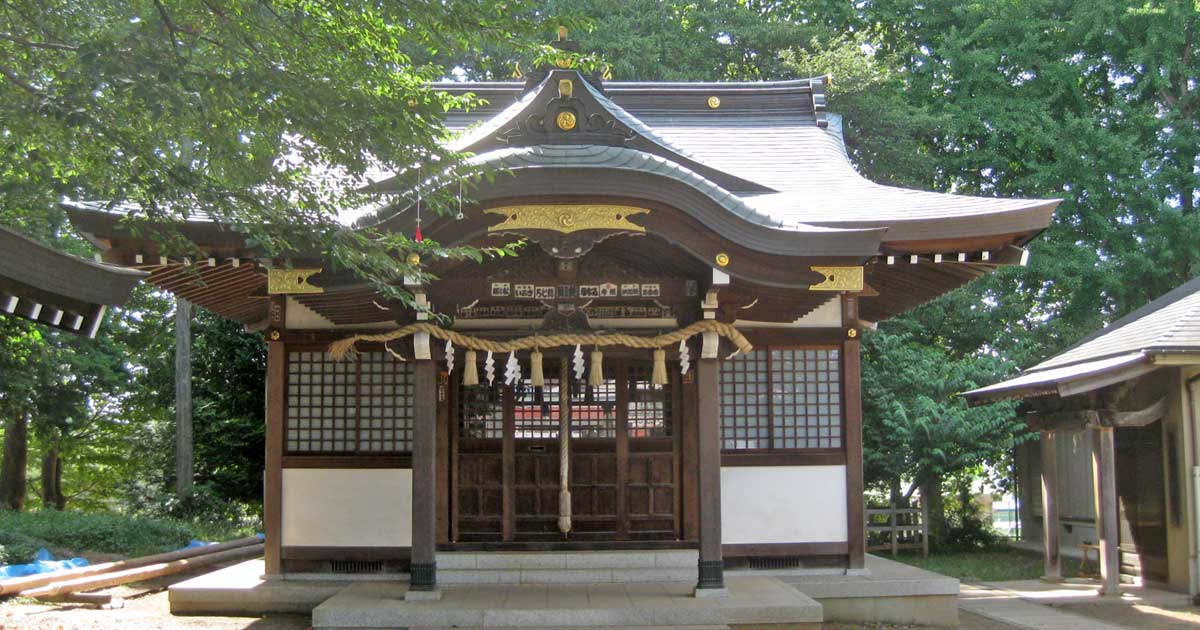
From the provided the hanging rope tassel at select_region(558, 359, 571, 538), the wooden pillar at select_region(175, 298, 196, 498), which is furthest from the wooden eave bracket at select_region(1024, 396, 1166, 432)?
the wooden pillar at select_region(175, 298, 196, 498)

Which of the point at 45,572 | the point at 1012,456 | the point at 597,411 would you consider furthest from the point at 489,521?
the point at 1012,456

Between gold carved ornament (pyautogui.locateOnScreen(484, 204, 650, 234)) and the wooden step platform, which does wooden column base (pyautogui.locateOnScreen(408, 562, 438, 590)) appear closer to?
the wooden step platform

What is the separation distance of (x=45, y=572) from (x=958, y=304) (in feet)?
47.0

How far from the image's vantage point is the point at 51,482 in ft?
87.4

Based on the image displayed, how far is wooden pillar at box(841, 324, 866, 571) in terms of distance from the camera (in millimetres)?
10430

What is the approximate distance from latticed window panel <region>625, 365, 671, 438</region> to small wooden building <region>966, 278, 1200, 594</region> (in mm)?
4318

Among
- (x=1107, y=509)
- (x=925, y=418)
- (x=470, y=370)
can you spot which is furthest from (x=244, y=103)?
(x=925, y=418)

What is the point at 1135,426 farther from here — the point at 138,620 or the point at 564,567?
the point at 138,620

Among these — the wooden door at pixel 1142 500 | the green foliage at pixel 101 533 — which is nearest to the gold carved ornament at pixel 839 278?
the wooden door at pixel 1142 500

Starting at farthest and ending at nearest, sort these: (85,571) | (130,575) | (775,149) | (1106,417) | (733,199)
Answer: (775,149)
(130,575)
(1106,417)
(85,571)
(733,199)

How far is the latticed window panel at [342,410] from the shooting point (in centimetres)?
1044

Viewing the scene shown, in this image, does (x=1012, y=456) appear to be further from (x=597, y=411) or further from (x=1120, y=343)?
(x=597, y=411)

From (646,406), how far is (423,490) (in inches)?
105

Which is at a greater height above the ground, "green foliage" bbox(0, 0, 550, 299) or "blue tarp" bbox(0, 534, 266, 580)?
"green foliage" bbox(0, 0, 550, 299)
